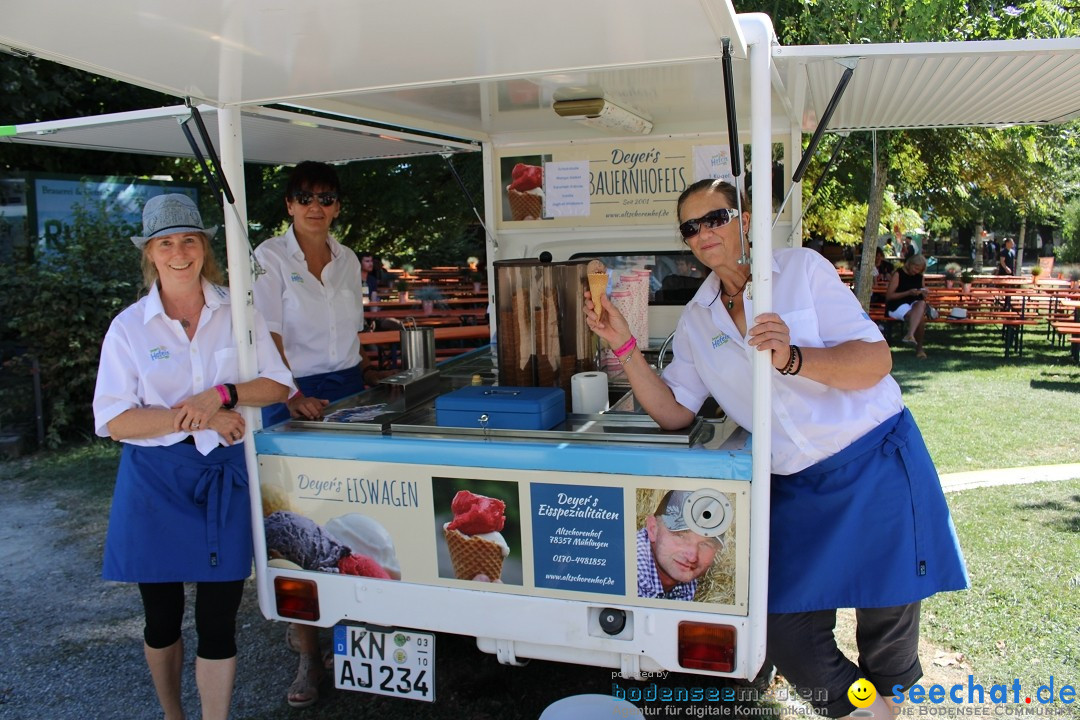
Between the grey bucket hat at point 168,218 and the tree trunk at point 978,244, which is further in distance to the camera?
the tree trunk at point 978,244

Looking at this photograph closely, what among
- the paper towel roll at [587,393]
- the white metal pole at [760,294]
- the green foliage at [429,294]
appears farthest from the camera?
the green foliage at [429,294]

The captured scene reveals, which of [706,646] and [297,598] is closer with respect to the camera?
[706,646]

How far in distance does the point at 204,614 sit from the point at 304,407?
78 cm

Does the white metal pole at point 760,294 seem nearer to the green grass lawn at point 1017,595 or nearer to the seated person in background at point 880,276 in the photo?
the green grass lawn at point 1017,595

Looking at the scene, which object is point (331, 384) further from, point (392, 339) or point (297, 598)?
point (392, 339)

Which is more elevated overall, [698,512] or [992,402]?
[698,512]

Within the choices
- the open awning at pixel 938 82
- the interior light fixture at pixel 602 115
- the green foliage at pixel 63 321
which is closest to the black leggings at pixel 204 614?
the interior light fixture at pixel 602 115

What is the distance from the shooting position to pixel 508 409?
264 cm

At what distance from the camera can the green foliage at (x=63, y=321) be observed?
7.74 metres

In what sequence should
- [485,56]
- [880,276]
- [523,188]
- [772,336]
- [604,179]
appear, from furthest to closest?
[880,276], [523,188], [604,179], [485,56], [772,336]

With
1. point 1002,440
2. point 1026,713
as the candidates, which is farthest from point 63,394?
point 1002,440

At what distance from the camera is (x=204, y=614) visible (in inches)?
109

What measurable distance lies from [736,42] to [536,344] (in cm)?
146

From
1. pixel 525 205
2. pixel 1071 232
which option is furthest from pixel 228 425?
pixel 1071 232
